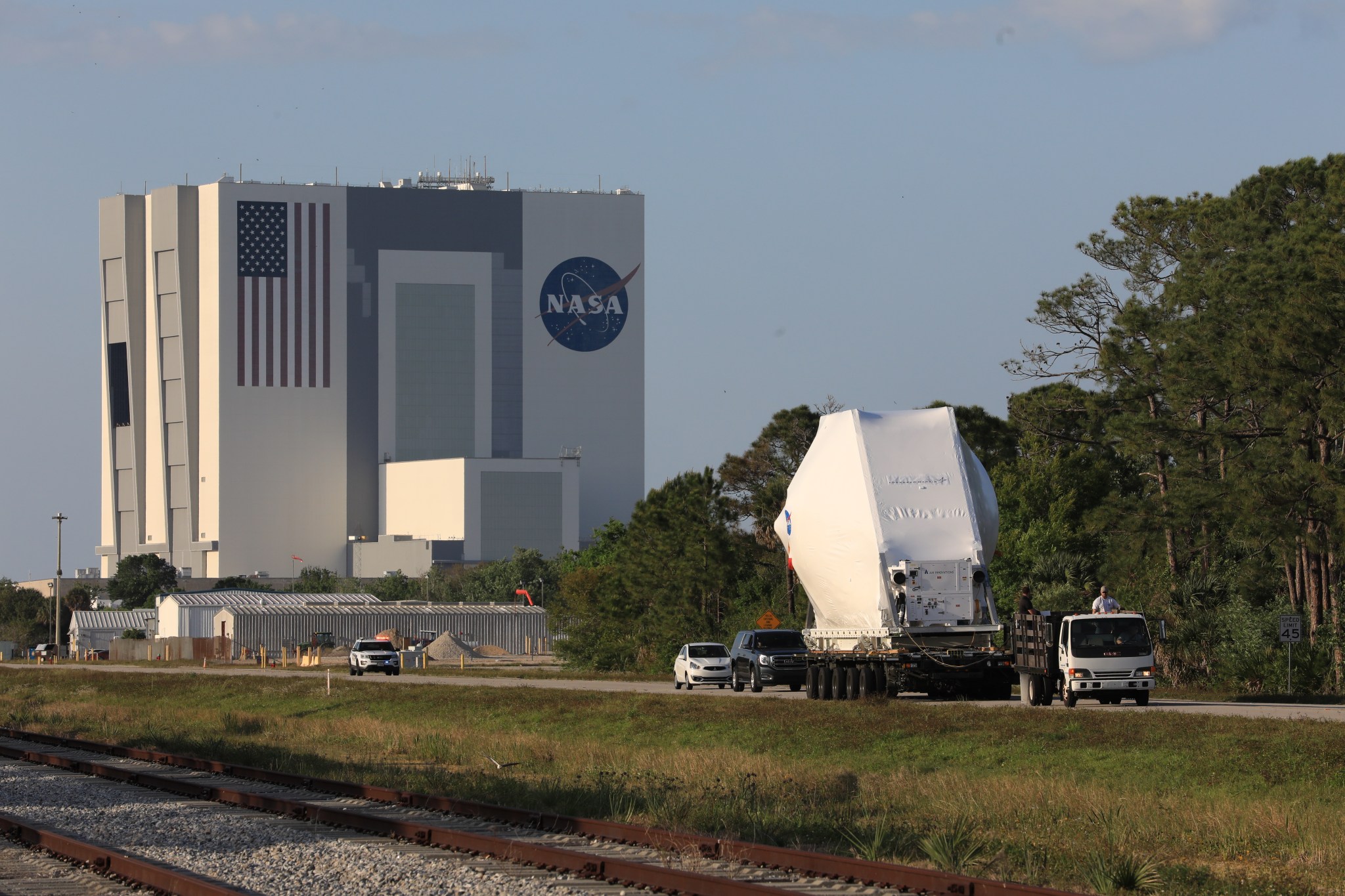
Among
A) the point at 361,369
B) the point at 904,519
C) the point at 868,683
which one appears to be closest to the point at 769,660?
the point at 868,683

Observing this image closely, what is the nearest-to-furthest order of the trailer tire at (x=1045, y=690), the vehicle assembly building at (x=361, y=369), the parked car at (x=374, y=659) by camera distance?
the trailer tire at (x=1045, y=690)
the parked car at (x=374, y=659)
the vehicle assembly building at (x=361, y=369)

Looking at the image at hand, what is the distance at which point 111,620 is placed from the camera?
143m

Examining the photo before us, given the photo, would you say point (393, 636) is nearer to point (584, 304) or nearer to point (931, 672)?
point (584, 304)

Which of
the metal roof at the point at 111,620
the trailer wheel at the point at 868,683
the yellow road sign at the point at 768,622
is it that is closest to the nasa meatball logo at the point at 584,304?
the metal roof at the point at 111,620

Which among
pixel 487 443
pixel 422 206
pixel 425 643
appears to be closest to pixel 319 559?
pixel 487 443

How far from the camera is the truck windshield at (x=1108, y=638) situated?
31.3 meters

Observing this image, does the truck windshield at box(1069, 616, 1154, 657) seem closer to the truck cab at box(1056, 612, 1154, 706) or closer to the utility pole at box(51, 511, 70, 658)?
the truck cab at box(1056, 612, 1154, 706)

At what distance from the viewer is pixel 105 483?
194 m

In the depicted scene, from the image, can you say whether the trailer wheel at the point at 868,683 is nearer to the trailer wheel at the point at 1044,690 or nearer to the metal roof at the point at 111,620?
the trailer wheel at the point at 1044,690

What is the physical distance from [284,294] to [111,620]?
4660 centimetres

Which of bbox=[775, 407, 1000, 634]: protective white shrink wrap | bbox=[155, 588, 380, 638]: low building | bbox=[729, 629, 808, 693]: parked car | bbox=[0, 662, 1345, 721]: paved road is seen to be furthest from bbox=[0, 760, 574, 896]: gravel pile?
bbox=[155, 588, 380, 638]: low building

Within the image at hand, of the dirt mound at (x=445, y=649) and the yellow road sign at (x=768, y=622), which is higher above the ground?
the yellow road sign at (x=768, y=622)

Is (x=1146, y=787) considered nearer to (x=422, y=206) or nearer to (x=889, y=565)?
(x=889, y=565)

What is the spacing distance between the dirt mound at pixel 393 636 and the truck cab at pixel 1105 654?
8274cm
